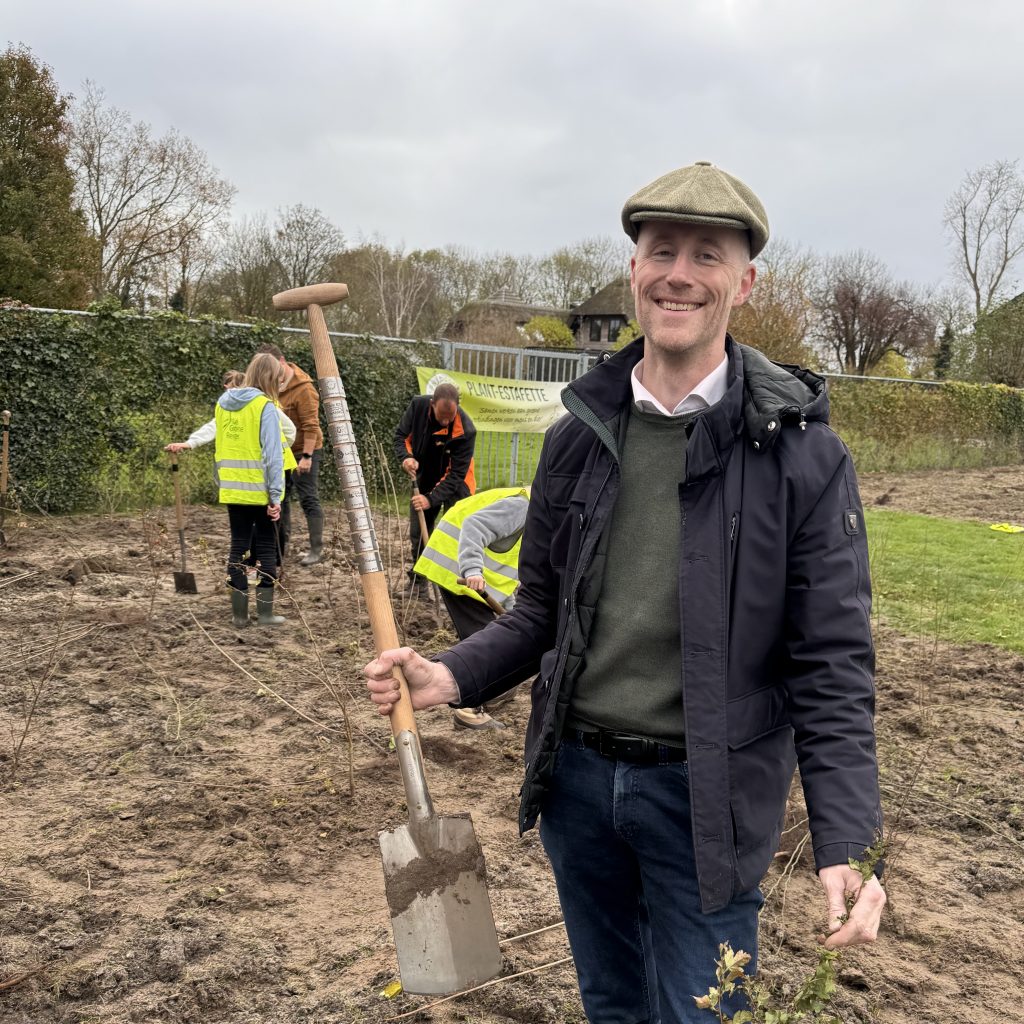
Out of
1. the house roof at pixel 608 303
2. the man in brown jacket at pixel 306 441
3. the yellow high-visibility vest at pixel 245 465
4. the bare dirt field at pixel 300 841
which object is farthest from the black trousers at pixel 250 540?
the house roof at pixel 608 303

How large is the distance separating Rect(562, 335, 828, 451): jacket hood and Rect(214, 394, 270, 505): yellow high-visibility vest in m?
4.60

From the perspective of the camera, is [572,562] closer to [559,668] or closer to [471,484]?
[559,668]

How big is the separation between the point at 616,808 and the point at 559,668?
270 millimetres

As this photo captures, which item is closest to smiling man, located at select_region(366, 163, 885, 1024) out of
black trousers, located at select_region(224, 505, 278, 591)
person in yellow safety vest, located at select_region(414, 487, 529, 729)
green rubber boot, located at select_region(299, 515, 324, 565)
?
person in yellow safety vest, located at select_region(414, 487, 529, 729)

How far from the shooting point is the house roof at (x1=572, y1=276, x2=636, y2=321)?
173 ft

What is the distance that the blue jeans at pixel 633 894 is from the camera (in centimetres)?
163

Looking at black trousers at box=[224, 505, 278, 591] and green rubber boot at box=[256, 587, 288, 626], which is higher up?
black trousers at box=[224, 505, 278, 591]

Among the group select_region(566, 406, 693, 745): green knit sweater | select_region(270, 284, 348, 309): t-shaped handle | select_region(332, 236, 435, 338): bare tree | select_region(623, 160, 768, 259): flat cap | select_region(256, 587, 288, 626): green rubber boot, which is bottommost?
select_region(256, 587, 288, 626): green rubber boot

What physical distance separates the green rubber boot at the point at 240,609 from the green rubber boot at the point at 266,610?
0.10 meters

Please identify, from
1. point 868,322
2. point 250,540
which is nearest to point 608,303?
point 868,322

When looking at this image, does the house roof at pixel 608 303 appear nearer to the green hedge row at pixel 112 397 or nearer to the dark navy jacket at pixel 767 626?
the green hedge row at pixel 112 397

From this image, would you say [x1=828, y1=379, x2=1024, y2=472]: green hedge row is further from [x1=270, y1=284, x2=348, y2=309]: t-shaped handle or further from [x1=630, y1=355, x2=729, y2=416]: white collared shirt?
[x1=630, y1=355, x2=729, y2=416]: white collared shirt

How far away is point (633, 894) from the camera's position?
1839mm

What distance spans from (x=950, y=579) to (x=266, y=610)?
586cm
